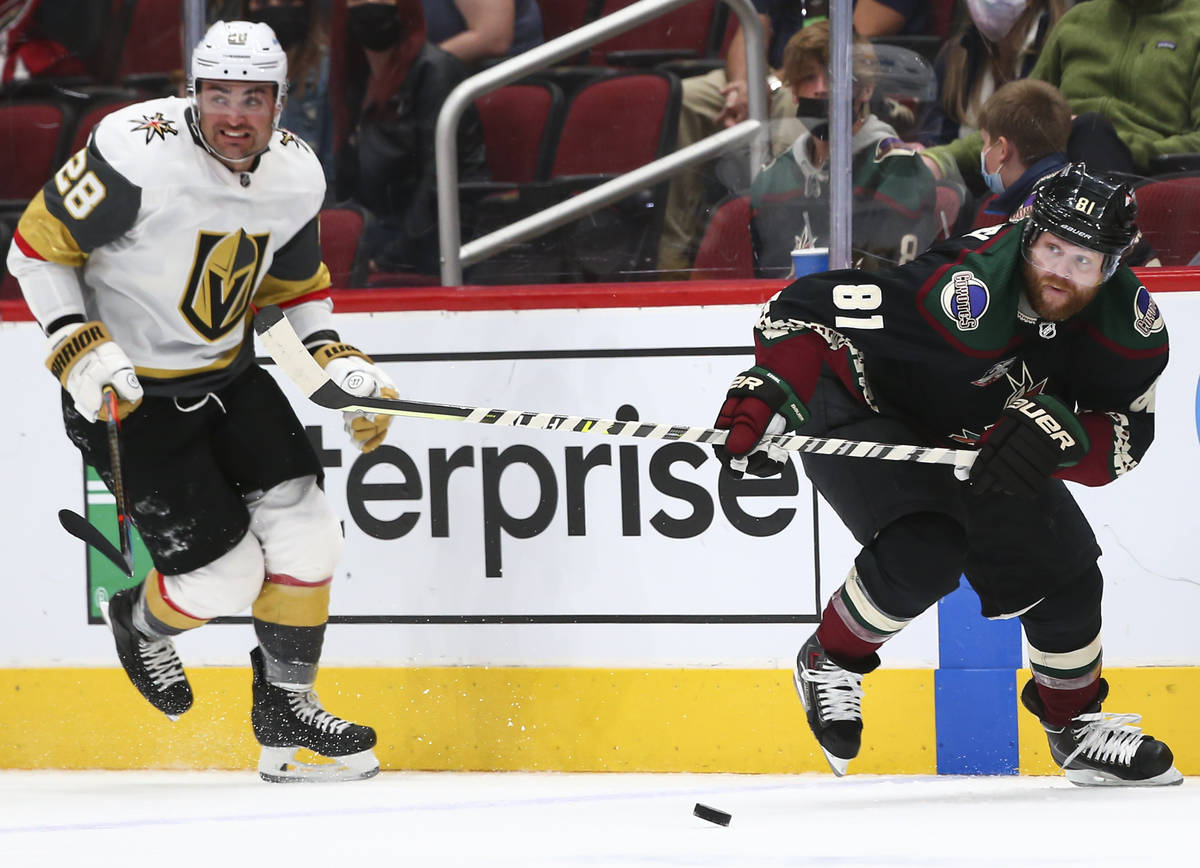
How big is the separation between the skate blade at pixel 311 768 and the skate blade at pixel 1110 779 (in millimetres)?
1316

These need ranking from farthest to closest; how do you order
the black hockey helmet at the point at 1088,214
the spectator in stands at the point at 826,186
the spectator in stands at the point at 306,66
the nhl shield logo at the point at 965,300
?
the spectator in stands at the point at 306,66 < the spectator in stands at the point at 826,186 < the nhl shield logo at the point at 965,300 < the black hockey helmet at the point at 1088,214

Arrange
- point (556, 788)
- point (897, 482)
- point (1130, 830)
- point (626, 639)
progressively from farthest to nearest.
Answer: point (626, 639) → point (556, 788) → point (897, 482) → point (1130, 830)

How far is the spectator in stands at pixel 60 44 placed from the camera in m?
3.77

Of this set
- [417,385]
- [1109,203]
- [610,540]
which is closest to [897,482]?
[1109,203]

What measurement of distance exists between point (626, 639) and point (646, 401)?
47cm

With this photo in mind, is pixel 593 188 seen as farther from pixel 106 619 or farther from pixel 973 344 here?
pixel 106 619

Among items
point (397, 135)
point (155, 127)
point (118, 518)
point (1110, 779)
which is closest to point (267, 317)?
point (155, 127)

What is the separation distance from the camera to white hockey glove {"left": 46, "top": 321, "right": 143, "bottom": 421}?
3033 mm

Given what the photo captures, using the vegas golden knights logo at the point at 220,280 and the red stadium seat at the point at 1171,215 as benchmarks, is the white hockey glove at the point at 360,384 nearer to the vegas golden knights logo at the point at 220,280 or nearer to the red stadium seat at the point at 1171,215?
the vegas golden knights logo at the point at 220,280

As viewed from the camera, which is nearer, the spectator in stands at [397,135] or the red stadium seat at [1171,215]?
the red stadium seat at [1171,215]

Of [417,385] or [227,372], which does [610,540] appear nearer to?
[417,385]

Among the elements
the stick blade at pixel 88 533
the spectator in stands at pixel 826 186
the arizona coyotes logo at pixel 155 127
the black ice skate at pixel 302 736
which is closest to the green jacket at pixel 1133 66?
the spectator in stands at pixel 826 186

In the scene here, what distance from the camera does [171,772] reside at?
139 inches

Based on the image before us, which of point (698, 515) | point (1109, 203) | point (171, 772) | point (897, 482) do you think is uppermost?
point (1109, 203)
